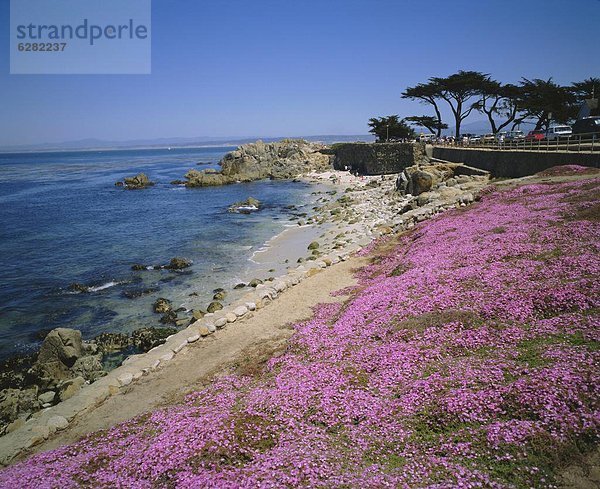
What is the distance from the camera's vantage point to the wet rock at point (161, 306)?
73.5ft

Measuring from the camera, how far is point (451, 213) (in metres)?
26.7

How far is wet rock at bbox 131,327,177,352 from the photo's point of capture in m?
18.3

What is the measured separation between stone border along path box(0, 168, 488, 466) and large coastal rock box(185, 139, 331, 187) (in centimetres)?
7085

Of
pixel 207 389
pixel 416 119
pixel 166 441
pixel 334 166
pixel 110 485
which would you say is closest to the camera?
pixel 110 485

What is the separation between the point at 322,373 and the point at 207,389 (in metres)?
3.41

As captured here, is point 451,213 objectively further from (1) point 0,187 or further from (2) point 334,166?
(1) point 0,187

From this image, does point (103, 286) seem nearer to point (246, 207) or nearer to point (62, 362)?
point (62, 362)

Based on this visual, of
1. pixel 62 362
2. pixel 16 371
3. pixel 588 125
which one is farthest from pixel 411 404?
pixel 588 125

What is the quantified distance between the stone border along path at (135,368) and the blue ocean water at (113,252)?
4882 mm

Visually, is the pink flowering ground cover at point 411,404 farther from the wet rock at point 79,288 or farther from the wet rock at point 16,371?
the wet rock at point 79,288

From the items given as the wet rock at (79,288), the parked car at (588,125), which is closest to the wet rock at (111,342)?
the wet rock at (79,288)

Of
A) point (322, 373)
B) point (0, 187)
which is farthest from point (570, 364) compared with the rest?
point (0, 187)

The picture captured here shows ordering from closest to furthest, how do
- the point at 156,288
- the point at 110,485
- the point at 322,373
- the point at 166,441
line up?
the point at 110,485 → the point at 166,441 → the point at 322,373 → the point at 156,288

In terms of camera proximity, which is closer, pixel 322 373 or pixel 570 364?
pixel 570 364
